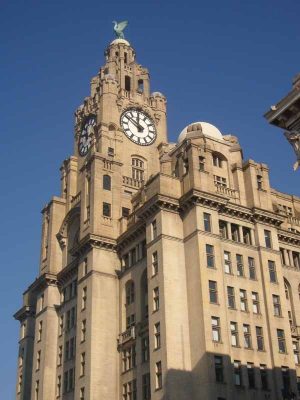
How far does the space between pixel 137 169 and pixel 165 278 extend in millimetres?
28599

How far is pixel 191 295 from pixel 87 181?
85.3 feet

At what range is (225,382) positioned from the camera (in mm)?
65562

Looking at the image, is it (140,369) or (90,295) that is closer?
(140,369)

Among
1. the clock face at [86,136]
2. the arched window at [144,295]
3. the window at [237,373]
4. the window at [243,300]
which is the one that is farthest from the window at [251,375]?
the clock face at [86,136]

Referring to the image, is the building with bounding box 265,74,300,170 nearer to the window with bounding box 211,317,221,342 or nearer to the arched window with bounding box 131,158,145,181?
the window with bounding box 211,317,221,342

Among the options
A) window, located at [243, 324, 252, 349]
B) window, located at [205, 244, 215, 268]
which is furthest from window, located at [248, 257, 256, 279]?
window, located at [243, 324, 252, 349]

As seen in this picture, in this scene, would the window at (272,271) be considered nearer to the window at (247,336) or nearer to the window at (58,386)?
the window at (247,336)

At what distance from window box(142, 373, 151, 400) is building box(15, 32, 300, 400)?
0.35 feet

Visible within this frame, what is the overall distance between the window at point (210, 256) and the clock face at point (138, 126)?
30.5 m

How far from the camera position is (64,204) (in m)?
98.7

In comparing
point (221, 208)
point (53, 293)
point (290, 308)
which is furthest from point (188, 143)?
point (53, 293)

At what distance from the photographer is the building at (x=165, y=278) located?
6844 cm

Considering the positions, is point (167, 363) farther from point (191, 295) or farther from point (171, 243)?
point (171, 243)

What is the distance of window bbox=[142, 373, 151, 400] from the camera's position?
7050cm
